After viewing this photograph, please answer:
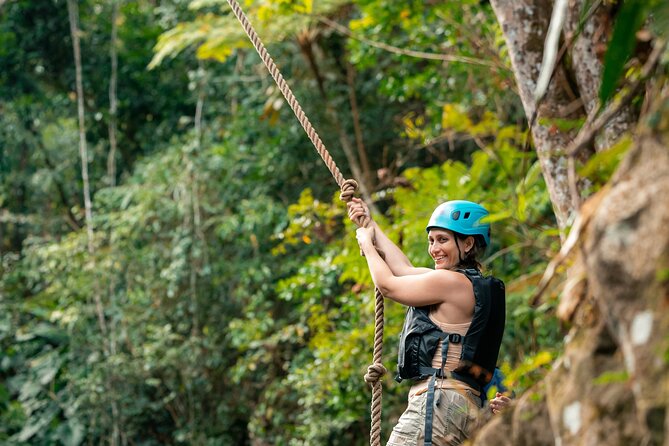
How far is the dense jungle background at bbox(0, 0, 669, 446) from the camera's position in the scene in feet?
24.8

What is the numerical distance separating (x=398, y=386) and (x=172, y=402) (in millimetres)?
3037

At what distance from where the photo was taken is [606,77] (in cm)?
167

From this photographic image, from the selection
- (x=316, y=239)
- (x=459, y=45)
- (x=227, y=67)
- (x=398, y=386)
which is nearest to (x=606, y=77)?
(x=398, y=386)

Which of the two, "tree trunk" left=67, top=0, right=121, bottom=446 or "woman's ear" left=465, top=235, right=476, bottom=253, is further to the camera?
"tree trunk" left=67, top=0, right=121, bottom=446

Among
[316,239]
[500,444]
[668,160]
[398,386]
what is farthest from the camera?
[316,239]

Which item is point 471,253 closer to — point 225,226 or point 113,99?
point 225,226

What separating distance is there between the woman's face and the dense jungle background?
4.34 feet

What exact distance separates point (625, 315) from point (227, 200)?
27.7 feet

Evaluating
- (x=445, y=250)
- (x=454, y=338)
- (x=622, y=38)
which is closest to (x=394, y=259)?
(x=445, y=250)

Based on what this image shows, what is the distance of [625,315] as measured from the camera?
156 cm

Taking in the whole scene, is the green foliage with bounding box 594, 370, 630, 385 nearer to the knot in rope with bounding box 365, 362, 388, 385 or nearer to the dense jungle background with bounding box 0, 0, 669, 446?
the knot in rope with bounding box 365, 362, 388, 385

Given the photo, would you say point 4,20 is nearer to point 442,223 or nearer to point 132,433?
point 132,433

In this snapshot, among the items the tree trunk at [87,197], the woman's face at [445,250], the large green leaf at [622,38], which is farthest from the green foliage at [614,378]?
the tree trunk at [87,197]

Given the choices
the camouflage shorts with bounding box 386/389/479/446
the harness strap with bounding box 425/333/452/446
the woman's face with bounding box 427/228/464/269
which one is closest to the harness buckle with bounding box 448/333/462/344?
the harness strap with bounding box 425/333/452/446
